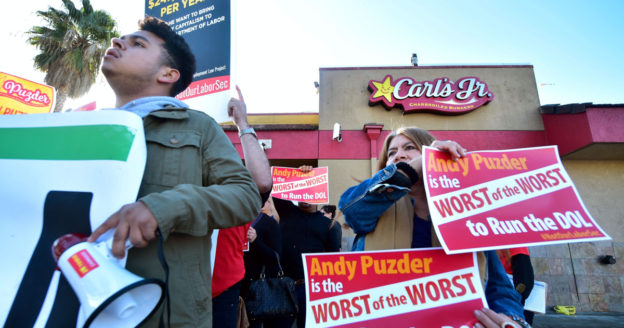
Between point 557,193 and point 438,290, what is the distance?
75cm

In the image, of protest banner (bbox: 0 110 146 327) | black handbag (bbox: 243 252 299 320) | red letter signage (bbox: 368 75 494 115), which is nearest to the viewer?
protest banner (bbox: 0 110 146 327)

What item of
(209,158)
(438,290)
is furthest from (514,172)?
(209,158)

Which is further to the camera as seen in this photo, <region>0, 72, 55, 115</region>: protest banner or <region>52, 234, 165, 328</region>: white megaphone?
<region>0, 72, 55, 115</region>: protest banner

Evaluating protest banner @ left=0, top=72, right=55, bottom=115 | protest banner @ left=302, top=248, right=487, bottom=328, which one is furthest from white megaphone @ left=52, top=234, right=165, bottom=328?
protest banner @ left=0, top=72, right=55, bottom=115

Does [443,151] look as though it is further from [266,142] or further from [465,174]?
[266,142]

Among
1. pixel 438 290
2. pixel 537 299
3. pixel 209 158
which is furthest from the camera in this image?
pixel 537 299

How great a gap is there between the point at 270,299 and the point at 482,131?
29.2ft

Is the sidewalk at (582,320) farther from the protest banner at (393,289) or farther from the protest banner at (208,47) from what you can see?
the protest banner at (208,47)

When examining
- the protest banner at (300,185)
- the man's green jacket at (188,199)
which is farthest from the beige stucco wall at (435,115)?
the man's green jacket at (188,199)

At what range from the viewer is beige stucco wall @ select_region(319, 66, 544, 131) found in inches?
370

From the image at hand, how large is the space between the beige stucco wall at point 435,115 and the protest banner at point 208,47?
7.06 meters

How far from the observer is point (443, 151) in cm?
160

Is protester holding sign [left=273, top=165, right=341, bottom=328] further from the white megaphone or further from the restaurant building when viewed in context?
the restaurant building

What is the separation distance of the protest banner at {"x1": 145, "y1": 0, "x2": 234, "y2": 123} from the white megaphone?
5.01 ft
